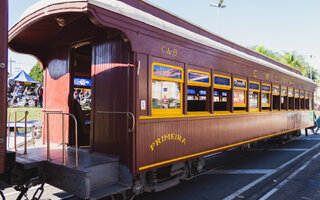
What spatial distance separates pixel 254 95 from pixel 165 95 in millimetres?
4123

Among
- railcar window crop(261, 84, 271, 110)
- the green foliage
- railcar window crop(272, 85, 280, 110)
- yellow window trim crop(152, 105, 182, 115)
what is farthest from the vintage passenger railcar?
the green foliage

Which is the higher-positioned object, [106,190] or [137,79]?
[137,79]

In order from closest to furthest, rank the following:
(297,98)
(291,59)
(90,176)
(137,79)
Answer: (90,176) < (137,79) < (297,98) < (291,59)

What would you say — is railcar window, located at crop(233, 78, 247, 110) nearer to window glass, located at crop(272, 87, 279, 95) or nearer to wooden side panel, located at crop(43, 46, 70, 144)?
window glass, located at crop(272, 87, 279, 95)

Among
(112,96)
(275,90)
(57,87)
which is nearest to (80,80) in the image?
(57,87)

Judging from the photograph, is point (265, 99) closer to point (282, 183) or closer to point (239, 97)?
point (239, 97)

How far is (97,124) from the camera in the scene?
4430mm

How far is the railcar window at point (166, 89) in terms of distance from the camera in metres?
4.21

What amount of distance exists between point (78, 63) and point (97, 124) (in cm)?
208

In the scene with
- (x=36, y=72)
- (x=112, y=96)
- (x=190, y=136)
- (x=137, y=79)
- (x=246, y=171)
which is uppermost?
(x=36, y=72)

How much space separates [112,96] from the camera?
4137 mm

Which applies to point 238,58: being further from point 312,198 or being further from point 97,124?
point 97,124

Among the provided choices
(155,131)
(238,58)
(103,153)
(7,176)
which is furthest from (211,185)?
(7,176)

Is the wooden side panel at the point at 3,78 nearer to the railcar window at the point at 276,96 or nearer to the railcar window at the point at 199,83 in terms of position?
the railcar window at the point at 199,83
